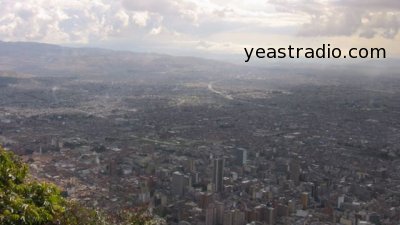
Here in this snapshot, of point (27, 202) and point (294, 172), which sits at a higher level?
point (27, 202)

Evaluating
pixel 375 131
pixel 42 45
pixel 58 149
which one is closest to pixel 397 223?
pixel 58 149

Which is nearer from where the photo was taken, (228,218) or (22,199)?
(22,199)

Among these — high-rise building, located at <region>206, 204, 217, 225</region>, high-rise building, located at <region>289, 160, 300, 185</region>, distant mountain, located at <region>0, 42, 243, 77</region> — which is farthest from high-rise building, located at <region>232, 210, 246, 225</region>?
distant mountain, located at <region>0, 42, 243, 77</region>

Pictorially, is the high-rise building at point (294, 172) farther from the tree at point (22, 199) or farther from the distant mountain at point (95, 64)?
the distant mountain at point (95, 64)

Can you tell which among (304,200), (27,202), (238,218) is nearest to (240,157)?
(304,200)

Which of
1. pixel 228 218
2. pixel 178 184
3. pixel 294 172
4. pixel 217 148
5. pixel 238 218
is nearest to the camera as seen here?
pixel 228 218

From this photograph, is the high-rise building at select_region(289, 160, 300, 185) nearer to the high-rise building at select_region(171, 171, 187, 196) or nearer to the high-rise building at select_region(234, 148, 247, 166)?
the high-rise building at select_region(234, 148, 247, 166)

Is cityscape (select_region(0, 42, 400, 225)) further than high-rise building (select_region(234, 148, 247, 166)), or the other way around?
high-rise building (select_region(234, 148, 247, 166))

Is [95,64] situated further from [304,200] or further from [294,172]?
[304,200]
